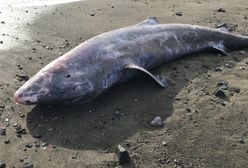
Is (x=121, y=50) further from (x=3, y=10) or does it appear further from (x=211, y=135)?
(x=3, y=10)

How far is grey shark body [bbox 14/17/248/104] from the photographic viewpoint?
21.1 feet

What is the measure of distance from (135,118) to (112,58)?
1.11m

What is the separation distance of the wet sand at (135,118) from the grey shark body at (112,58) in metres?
0.19

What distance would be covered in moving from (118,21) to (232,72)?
3.23 meters

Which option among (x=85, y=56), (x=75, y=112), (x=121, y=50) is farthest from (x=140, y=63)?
(x=75, y=112)

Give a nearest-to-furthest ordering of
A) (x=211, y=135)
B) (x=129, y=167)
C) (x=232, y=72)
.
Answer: (x=129, y=167) → (x=211, y=135) → (x=232, y=72)

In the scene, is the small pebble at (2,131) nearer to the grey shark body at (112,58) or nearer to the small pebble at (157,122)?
the grey shark body at (112,58)

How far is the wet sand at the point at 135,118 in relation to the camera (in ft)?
18.6

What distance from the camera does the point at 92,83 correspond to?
21.9 ft

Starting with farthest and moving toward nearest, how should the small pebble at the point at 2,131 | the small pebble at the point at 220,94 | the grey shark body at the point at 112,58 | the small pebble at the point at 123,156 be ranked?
the small pebble at the point at 220,94
the grey shark body at the point at 112,58
the small pebble at the point at 2,131
the small pebble at the point at 123,156

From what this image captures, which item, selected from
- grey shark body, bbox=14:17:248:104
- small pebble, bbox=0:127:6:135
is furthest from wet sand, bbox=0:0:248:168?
grey shark body, bbox=14:17:248:104

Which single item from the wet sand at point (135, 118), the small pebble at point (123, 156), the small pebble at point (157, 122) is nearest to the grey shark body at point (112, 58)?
the wet sand at point (135, 118)

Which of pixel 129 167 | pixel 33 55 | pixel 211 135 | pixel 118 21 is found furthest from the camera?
pixel 118 21

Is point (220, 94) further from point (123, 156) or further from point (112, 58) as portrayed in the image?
point (123, 156)
